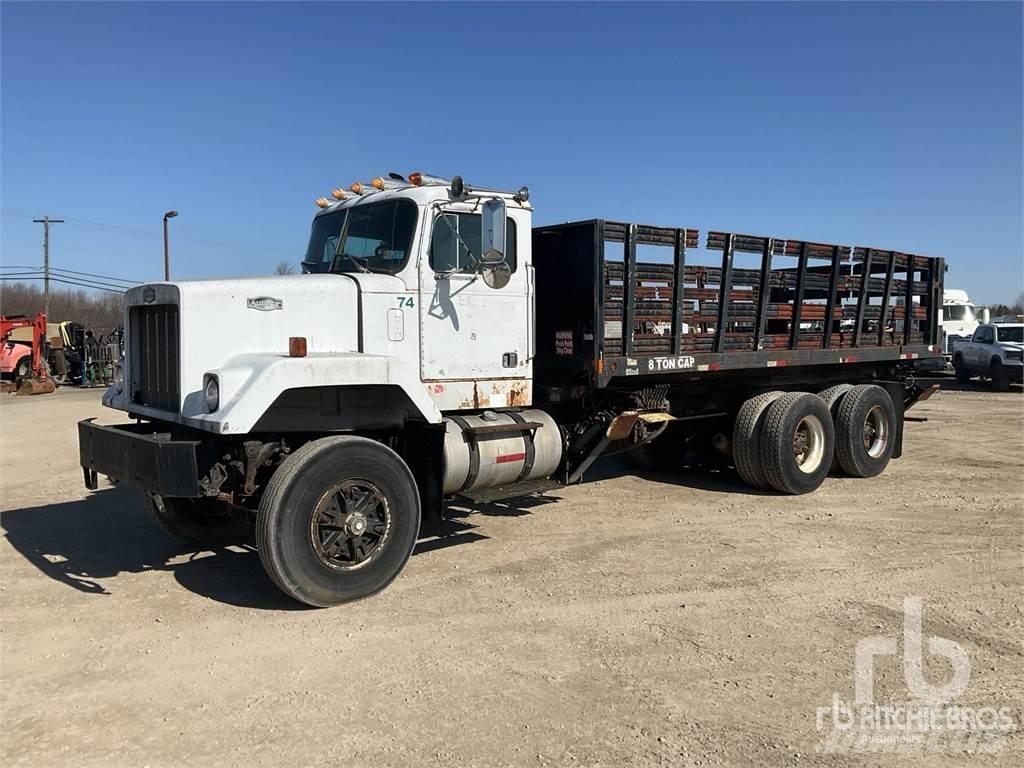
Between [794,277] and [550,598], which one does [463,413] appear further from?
[794,277]

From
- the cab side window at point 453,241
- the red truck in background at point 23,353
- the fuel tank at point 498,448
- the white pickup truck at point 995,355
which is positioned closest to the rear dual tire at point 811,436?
the fuel tank at point 498,448

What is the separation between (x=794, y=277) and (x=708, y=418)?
186 centimetres

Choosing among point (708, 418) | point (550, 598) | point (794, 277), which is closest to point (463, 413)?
point (550, 598)

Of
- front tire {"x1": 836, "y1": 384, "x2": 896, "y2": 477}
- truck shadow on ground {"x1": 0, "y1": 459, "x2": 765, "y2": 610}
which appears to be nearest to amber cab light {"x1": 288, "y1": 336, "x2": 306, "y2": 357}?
truck shadow on ground {"x1": 0, "y1": 459, "x2": 765, "y2": 610}

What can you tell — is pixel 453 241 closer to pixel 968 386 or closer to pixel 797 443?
pixel 797 443

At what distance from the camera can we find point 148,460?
506cm

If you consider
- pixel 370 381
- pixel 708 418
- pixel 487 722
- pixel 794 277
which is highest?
pixel 794 277

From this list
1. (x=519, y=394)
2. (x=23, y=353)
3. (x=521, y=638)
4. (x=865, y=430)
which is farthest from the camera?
(x=23, y=353)

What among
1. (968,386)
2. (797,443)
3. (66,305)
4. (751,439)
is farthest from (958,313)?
(66,305)

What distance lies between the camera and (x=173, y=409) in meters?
5.61

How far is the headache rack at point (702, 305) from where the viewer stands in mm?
7203

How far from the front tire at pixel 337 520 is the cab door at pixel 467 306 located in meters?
1.08

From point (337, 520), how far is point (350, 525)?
91mm

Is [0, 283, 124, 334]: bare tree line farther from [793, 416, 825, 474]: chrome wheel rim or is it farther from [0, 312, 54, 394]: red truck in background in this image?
[793, 416, 825, 474]: chrome wheel rim
